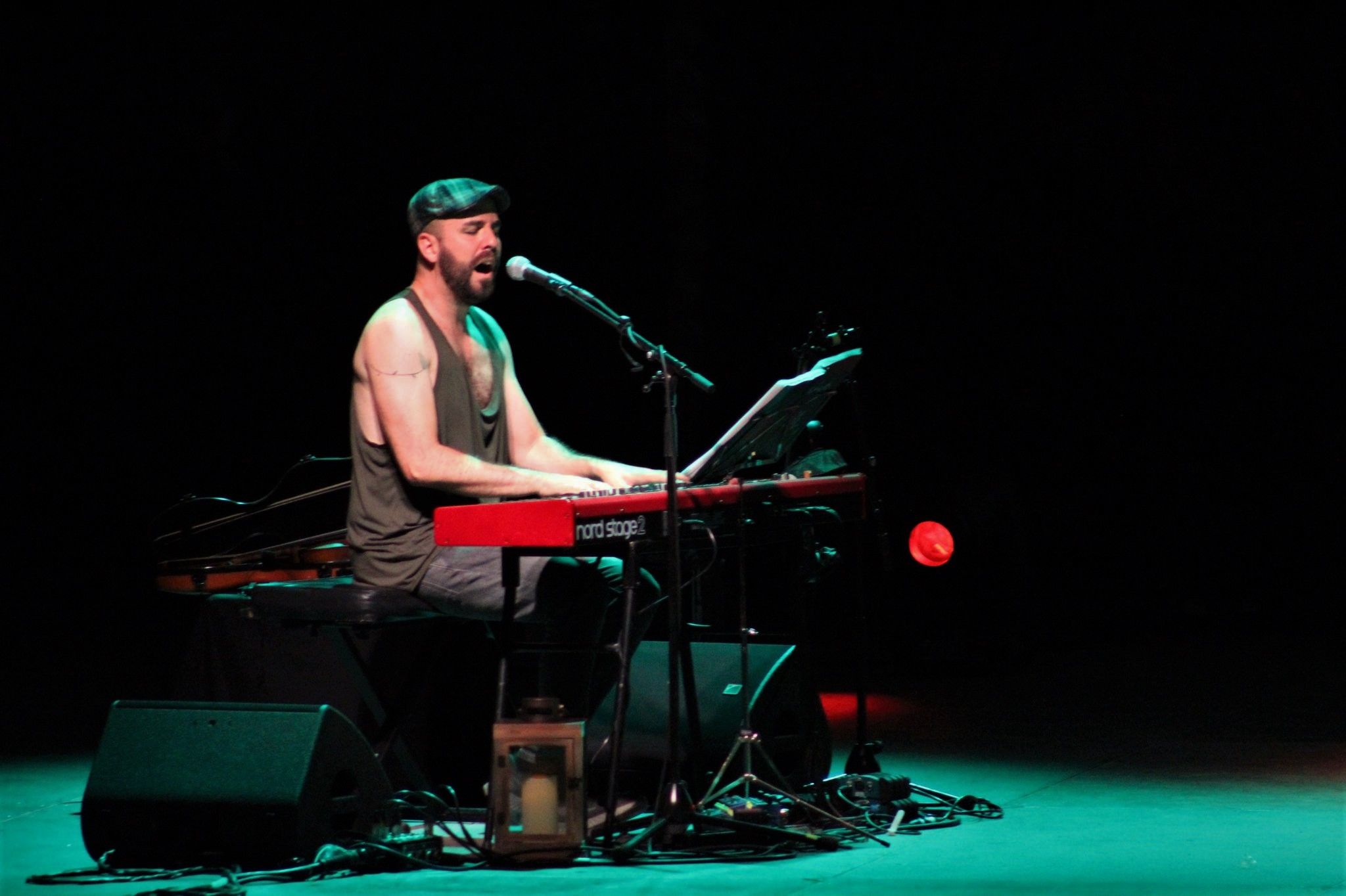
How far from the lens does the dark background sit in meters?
7.61

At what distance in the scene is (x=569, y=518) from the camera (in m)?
3.30

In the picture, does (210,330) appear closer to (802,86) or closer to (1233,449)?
(802,86)

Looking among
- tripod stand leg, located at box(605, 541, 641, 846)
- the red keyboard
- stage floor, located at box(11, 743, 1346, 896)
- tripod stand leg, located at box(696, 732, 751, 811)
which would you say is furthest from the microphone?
stage floor, located at box(11, 743, 1346, 896)

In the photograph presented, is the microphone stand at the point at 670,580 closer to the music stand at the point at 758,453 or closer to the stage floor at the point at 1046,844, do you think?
the music stand at the point at 758,453

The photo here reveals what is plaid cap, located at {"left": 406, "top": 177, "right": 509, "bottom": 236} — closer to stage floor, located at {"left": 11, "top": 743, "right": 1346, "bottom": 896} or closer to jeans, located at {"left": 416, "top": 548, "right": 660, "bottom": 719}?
jeans, located at {"left": 416, "top": 548, "right": 660, "bottom": 719}

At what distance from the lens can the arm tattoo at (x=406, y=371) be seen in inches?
149

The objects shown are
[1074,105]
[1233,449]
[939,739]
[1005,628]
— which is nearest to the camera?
[939,739]

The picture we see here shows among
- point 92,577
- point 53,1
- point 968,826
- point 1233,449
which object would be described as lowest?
point 968,826

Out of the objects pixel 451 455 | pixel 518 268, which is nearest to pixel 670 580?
pixel 451 455

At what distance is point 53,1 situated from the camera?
26.0ft

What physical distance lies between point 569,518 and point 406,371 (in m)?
0.70

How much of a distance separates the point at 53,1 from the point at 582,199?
8.76 feet

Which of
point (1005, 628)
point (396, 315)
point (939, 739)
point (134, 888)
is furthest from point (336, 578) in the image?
point (1005, 628)

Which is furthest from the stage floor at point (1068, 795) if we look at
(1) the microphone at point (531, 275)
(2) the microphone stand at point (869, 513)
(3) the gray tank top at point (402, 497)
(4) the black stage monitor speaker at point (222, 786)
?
(1) the microphone at point (531, 275)
